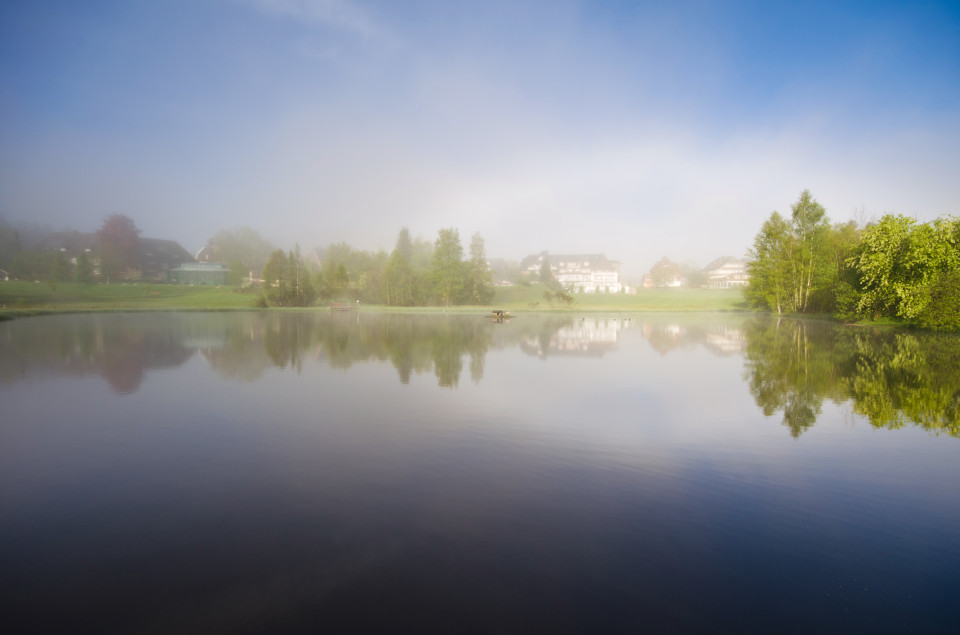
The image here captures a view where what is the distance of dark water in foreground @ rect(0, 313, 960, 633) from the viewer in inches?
186

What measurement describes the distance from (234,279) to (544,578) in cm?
11263

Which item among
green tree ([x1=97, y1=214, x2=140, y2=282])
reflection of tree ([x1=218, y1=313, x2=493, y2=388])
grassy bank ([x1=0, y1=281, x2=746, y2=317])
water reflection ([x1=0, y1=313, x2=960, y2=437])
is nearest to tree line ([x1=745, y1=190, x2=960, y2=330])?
water reflection ([x1=0, y1=313, x2=960, y2=437])

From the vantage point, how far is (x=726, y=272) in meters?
168

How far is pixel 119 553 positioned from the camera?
5645 millimetres

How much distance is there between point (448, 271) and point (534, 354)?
59.9m

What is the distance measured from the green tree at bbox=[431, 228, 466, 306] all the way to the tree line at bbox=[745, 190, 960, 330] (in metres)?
44.1

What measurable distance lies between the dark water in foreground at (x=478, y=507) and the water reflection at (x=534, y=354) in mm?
332

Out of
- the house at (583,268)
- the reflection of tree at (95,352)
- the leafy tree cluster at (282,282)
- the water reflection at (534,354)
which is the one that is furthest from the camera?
the house at (583,268)

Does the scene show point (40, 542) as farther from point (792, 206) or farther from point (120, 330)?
point (792, 206)

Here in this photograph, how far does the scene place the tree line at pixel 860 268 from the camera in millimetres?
33031

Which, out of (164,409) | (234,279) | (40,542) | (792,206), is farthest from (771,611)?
(234,279)

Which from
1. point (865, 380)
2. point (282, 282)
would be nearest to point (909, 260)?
point (865, 380)

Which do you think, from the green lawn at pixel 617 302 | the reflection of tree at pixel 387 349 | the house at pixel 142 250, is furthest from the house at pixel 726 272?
the house at pixel 142 250

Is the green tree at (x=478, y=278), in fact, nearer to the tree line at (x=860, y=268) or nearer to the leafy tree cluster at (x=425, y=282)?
the leafy tree cluster at (x=425, y=282)
